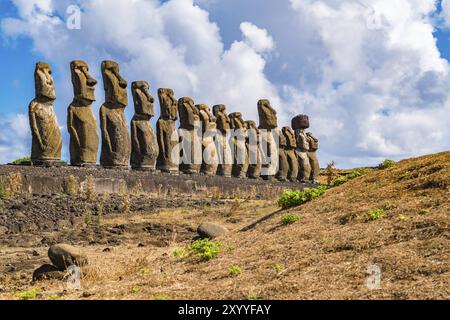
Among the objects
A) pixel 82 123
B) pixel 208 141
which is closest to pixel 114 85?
pixel 82 123

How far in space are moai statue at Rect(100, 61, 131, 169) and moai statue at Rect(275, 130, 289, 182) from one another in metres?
13.7

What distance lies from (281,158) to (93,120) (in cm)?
1592

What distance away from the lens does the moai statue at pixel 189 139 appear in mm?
23375

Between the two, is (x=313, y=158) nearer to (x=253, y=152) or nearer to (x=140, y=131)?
(x=253, y=152)

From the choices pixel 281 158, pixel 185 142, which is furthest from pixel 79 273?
pixel 281 158

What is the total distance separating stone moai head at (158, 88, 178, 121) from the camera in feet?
73.2

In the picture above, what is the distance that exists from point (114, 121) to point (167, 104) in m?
3.84

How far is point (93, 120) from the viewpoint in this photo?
58.4 feet

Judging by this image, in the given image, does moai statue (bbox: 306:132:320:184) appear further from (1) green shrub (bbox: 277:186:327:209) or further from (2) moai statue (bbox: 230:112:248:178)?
(1) green shrub (bbox: 277:186:327:209)

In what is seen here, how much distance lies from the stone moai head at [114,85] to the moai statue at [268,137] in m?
12.8

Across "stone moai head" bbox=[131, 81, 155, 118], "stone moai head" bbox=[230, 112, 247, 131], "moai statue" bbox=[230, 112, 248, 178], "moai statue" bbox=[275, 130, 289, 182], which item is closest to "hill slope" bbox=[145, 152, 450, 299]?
"stone moai head" bbox=[131, 81, 155, 118]

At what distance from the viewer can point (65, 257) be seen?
7.17 metres

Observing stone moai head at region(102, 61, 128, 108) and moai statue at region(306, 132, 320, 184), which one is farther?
moai statue at region(306, 132, 320, 184)

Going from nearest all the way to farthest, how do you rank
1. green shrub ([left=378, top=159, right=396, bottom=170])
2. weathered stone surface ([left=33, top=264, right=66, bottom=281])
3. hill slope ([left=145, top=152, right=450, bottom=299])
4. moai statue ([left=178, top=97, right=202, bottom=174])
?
hill slope ([left=145, top=152, right=450, bottom=299])
weathered stone surface ([left=33, top=264, right=66, bottom=281])
green shrub ([left=378, top=159, right=396, bottom=170])
moai statue ([left=178, top=97, right=202, bottom=174])
